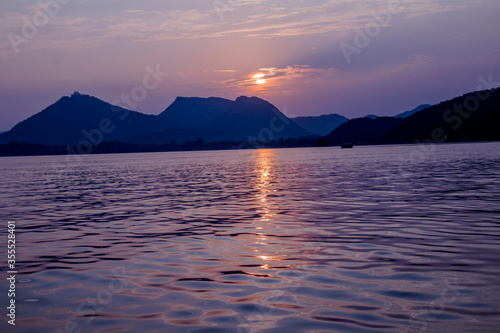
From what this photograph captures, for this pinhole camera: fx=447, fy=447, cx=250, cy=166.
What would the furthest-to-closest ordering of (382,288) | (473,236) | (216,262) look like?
(473,236), (216,262), (382,288)

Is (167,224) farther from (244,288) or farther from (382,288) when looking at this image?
(382,288)

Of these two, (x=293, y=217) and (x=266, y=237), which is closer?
(x=266, y=237)

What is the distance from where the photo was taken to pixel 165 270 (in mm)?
12203

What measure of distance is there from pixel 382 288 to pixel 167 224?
12.1m

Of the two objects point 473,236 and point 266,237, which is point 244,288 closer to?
point 266,237

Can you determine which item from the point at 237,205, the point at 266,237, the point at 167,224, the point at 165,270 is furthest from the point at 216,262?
the point at 237,205

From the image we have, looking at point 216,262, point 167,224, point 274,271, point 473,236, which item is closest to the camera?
point 274,271

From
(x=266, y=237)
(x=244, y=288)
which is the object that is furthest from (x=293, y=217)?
(x=244, y=288)

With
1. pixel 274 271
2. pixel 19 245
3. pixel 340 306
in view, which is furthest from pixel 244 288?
pixel 19 245

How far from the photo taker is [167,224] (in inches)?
791

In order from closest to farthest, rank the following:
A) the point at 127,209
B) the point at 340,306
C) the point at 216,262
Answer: the point at 340,306 → the point at 216,262 → the point at 127,209

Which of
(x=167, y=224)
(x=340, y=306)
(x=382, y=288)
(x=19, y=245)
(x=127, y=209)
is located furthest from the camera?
(x=127, y=209)

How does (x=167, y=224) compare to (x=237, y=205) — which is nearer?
(x=167, y=224)

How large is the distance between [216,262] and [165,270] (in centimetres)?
151
